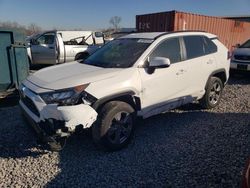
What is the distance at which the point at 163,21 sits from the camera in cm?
1162

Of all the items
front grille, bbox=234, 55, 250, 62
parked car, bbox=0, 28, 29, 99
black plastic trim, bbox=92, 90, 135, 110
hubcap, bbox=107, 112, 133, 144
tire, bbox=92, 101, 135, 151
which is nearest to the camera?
black plastic trim, bbox=92, 90, 135, 110

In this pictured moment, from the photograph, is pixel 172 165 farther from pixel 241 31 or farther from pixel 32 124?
pixel 241 31

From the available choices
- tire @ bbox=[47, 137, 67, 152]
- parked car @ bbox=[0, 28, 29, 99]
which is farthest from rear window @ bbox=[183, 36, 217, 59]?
parked car @ bbox=[0, 28, 29, 99]

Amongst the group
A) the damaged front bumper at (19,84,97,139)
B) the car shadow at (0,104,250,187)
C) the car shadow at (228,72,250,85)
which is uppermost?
the damaged front bumper at (19,84,97,139)

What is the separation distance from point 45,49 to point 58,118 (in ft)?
30.4

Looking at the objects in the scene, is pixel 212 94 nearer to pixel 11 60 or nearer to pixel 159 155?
pixel 159 155

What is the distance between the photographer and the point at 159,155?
3.98 meters

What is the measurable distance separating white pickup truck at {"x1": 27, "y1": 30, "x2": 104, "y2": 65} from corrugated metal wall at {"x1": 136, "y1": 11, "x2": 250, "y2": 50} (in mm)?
2714

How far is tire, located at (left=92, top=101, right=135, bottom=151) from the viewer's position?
150 inches

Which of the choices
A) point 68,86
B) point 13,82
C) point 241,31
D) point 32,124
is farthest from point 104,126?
point 241,31

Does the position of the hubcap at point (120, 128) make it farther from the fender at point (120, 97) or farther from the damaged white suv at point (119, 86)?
the fender at point (120, 97)

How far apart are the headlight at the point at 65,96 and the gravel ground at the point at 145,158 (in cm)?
89

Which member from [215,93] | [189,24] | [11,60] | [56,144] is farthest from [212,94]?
[189,24]

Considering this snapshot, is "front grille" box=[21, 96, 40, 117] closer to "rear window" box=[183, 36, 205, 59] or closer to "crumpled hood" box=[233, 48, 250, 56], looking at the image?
"rear window" box=[183, 36, 205, 59]
